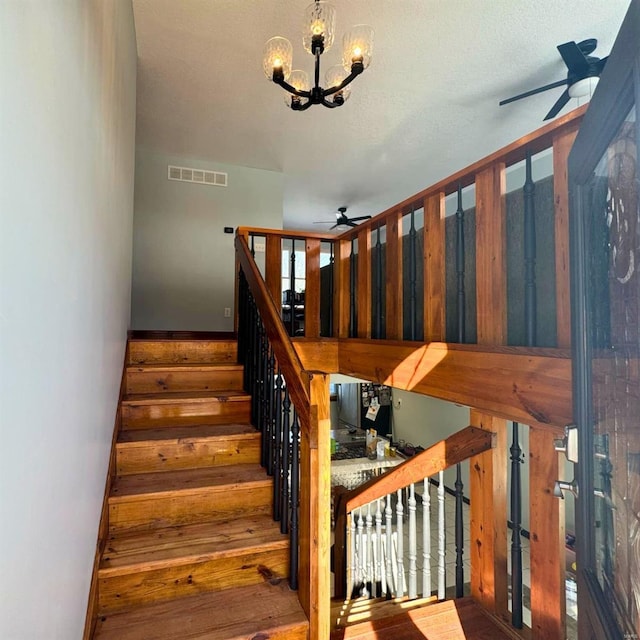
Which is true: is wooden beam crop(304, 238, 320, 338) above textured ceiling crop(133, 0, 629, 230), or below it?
below

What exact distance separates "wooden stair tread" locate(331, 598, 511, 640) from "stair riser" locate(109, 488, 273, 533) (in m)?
0.71

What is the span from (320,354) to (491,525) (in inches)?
66.5

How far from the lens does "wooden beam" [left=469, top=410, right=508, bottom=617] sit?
202 cm

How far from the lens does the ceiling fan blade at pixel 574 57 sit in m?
2.62

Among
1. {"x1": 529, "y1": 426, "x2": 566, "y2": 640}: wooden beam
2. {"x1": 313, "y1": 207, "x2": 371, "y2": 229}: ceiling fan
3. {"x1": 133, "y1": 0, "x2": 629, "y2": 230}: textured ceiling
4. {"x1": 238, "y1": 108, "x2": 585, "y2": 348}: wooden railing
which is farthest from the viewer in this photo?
{"x1": 313, "y1": 207, "x2": 371, "y2": 229}: ceiling fan

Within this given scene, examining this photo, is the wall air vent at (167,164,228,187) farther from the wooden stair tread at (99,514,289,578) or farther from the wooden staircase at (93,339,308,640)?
the wooden stair tread at (99,514,289,578)

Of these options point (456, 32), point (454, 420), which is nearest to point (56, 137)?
point (456, 32)

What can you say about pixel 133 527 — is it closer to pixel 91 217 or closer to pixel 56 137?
pixel 91 217

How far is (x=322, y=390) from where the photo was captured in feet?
5.11

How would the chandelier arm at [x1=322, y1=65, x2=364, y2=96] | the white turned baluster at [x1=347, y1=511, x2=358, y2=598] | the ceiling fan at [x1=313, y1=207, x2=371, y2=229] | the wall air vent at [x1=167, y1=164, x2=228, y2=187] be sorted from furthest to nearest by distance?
1. the ceiling fan at [x1=313, y1=207, x2=371, y2=229]
2. the wall air vent at [x1=167, y1=164, x2=228, y2=187]
3. the white turned baluster at [x1=347, y1=511, x2=358, y2=598]
4. the chandelier arm at [x1=322, y1=65, x2=364, y2=96]

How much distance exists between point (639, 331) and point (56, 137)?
1.29 meters

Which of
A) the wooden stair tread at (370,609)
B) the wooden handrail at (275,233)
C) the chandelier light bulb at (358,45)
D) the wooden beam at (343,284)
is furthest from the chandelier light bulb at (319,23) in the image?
the wooden stair tread at (370,609)

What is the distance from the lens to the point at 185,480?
6.68 feet

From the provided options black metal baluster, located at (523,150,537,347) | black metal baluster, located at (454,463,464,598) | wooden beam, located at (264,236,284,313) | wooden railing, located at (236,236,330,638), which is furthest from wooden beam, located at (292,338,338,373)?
black metal baluster, located at (523,150,537,347)
